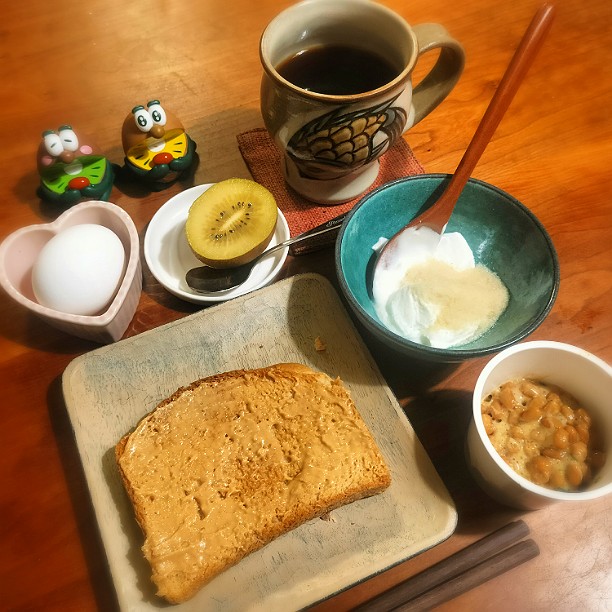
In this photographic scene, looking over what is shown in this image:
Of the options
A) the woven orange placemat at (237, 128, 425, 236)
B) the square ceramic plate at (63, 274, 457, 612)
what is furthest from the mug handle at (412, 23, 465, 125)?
the square ceramic plate at (63, 274, 457, 612)

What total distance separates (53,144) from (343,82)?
48cm

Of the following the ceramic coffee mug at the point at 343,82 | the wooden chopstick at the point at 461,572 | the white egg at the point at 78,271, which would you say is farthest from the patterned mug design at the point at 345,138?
the wooden chopstick at the point at 461,572

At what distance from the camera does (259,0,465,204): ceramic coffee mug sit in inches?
30.7

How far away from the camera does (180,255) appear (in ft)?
3.01

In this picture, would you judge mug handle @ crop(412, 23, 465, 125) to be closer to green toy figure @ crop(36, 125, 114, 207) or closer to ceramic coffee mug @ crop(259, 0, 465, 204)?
ceramic coffee mug @ crop(259, 0, 465, 204)

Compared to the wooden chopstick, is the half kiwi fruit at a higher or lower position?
higher

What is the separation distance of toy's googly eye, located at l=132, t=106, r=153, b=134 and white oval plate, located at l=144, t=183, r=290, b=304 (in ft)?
0.40

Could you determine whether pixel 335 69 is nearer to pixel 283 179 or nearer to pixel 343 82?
pixel 343 82

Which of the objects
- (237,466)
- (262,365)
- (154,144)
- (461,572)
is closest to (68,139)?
(154,144)

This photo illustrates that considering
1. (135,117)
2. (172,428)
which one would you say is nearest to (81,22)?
(135,117)

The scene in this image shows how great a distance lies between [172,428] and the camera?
73cm

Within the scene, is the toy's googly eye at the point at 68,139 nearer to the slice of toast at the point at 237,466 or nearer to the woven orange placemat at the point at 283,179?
the woven orange placemat at the point at 283,179

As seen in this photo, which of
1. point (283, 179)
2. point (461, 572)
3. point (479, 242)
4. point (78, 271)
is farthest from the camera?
point (283, 179)

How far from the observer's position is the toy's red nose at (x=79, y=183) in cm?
91
